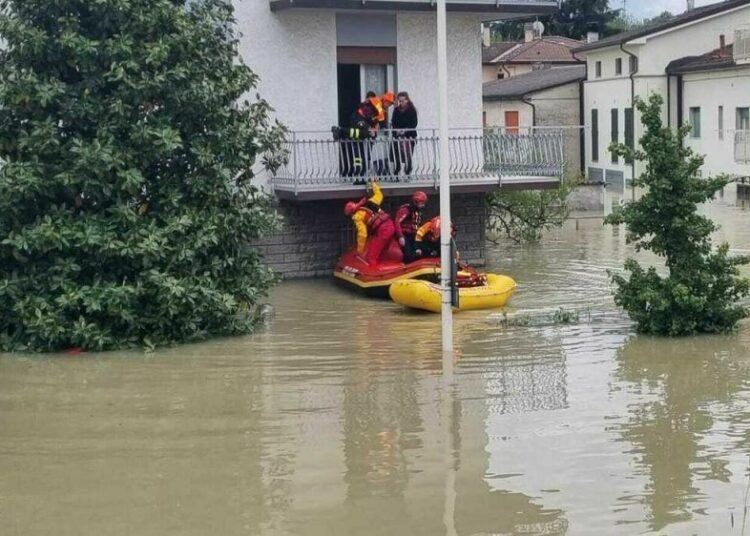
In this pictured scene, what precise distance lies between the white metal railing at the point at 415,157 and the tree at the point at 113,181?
16.7 ft

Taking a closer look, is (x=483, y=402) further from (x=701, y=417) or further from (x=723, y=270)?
(x=723, y=270)

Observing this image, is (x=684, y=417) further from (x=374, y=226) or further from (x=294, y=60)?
(x=294, y=60)

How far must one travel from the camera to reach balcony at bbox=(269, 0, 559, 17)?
2266 cm

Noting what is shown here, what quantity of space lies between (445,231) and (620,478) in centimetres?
537

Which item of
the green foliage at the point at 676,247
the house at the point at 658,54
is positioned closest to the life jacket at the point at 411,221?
the green foliage at the point at 676,247

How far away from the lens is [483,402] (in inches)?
508

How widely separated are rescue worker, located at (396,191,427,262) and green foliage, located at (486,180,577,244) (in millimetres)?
7078

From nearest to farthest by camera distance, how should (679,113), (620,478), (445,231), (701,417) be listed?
(620,478), (701,417), (445,231), (679,113)

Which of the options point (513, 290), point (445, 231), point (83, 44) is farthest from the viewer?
point (513, 290)

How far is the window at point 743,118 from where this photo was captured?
139ft

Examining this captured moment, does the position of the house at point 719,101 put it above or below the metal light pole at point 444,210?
above

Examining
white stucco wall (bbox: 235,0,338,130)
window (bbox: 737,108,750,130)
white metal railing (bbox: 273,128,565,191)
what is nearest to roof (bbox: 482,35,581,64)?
window (bbox: 737,108,750,130)

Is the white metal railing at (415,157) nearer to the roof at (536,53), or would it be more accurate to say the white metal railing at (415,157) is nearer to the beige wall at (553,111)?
the beige wall at (553,111)

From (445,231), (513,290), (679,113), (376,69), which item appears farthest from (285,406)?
(679,113)
